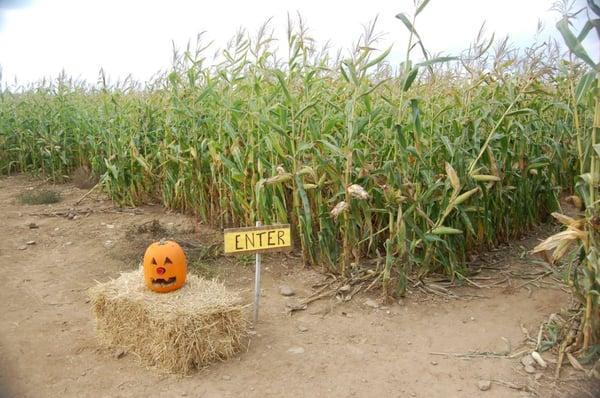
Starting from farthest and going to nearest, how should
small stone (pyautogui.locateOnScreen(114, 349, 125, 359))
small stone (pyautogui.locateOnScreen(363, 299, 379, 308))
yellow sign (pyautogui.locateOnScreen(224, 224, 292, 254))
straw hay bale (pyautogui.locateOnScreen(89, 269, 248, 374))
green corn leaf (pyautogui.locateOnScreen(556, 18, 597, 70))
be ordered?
small stone (pyautogui.locateOnScreen(363, 299, 379, 308)) < yellow sign (pyautogui.locateOnScreen(224, 224, 292, 254)) < small stone (pyautogui.locateOnScreen(114, 349, 125, 359)) < straw hay bale (pyautogui.locateOnScreen(89, 269, 248, 374)) < green corn leaf (pyautogui.locateOnScreen(556, 18, 597, 70))

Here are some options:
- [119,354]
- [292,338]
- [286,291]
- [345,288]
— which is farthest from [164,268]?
[345,288]

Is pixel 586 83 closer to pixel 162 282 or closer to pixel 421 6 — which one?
pixel 421 6

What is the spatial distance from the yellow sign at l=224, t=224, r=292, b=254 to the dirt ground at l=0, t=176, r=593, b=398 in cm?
52

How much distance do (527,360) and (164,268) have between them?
6.55 feet

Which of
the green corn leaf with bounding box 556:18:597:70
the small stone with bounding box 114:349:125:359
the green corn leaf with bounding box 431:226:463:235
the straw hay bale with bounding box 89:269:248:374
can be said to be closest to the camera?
the green corn leaf with bounding box 556:18:597:70

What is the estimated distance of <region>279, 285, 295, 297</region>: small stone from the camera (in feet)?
12.7

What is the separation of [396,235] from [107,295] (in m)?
1.78

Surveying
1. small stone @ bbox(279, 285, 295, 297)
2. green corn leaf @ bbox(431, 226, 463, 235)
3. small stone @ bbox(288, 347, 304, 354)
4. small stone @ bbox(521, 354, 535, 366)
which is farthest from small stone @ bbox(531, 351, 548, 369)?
small stone @ bbox(279, 285, 295, 297)

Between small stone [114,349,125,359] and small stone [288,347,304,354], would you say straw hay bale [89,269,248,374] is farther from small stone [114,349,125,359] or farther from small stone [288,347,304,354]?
small stone [288,347,304,354]

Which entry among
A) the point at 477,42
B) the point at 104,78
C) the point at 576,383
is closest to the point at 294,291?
the point at 576,383

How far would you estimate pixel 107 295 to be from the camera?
3.13 meters

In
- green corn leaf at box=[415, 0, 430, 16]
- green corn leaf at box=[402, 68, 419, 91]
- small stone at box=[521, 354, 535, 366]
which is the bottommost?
small stone at box=[521, 354, 535, 366]

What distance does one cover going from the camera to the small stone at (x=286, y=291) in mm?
3873

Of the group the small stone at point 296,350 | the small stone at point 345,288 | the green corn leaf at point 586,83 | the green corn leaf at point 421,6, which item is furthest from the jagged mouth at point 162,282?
the green corn leaf at point 586,83
